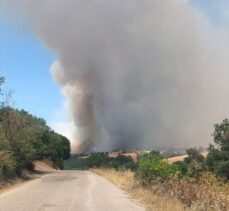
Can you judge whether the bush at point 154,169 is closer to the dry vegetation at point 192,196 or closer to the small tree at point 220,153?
the dry vegetation at point 192,196

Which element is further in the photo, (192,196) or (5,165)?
(5,165)

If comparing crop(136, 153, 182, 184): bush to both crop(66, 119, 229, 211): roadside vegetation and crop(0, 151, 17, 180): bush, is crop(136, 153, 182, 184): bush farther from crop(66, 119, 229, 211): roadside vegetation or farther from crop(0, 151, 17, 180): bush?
crop(0, 151, 17, 180): bush

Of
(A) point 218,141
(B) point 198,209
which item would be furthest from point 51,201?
(A) point 218,141

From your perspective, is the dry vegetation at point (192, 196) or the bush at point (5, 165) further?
the bush at point (5, 165)

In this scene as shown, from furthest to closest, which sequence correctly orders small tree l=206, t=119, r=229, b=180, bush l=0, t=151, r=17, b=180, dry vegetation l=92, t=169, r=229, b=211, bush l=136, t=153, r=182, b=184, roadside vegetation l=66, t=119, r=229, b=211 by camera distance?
small tree l=206, t=119, r=229, b=180
bush l=0, t=151, r=17, b=180
bush l=136, t=153, r=182, b=184
roadside vegetation l=66, t=119, r=229, b=211
dry vegetation l=92, t=169, r=229, b=211

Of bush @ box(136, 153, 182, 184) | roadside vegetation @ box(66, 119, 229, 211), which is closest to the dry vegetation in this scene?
roadside vegetation @ box(66, 119, 229, 211)

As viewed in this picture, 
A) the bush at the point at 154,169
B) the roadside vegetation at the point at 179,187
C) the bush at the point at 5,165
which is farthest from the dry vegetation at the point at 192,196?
the bush at the point at 5,165

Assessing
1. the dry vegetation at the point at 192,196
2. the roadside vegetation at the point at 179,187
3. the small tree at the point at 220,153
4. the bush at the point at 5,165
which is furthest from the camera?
the small tree at the point at 220,153

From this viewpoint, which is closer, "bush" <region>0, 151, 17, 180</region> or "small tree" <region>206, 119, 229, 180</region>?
"bush" <region>0, 151, 17, 180</region>

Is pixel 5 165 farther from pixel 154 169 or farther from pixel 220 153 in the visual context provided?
pixel 220 153

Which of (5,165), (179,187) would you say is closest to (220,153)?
(5,165)

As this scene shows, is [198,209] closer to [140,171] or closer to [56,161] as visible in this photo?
[140,171]

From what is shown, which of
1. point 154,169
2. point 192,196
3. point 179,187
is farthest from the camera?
point 154,169

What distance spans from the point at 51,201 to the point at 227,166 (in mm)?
40038
